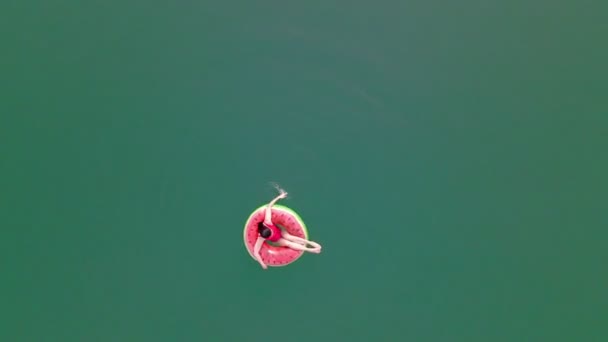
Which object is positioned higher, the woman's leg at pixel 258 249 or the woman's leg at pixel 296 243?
the woman's leg at pixel 296 243

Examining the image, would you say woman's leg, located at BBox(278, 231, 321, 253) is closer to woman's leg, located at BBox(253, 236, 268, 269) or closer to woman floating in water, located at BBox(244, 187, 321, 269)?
woman floating in water, located at BBox(244, 187, 321, 269)

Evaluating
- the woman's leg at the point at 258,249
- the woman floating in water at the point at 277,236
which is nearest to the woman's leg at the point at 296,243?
the woman floating in water at the point at 277,236

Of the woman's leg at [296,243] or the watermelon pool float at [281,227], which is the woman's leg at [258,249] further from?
the woman's leg at [296,243]

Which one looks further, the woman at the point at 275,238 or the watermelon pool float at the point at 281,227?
the watermelon pool float at the point at 281,227

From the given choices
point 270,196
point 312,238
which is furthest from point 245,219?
point 312,238

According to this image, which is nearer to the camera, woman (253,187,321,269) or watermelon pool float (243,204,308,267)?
woman (253,187,321,269)

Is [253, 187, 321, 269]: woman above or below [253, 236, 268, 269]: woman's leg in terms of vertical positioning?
above

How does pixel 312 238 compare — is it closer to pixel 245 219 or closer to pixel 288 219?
pixel 288 219

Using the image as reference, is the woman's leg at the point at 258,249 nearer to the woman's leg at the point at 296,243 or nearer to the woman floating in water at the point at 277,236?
the woman floating in water at the point at 277,236

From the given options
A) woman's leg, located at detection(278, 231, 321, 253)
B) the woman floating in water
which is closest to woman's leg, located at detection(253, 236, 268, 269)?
the woman floating in water

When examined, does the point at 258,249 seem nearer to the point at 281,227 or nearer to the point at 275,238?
the point at 275,238
